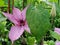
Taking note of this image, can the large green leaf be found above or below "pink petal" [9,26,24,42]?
above

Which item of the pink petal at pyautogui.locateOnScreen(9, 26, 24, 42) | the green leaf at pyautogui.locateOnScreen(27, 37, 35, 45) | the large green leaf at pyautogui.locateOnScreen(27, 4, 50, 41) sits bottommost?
the green leaf at pyautogui.locateOnScreen(27, 37, 35, 45)

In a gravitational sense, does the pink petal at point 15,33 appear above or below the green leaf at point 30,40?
above

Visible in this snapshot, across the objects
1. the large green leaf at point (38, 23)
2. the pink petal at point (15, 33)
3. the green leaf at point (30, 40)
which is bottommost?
the green leaf at point (30, 40)

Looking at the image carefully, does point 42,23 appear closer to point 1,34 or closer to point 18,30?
point 18,30

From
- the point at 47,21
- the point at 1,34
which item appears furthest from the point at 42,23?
the point at 1,34

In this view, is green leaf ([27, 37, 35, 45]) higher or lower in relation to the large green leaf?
lower
